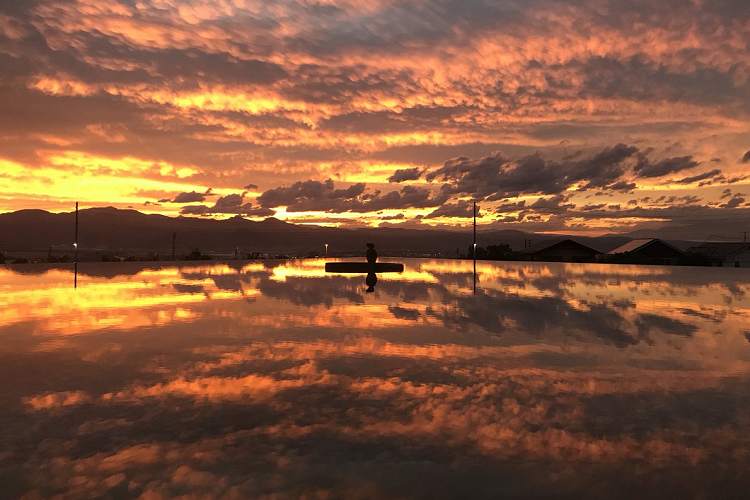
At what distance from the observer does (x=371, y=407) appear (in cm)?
640

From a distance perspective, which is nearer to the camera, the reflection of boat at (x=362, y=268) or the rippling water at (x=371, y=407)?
the rippling water at (x=371, y=407)

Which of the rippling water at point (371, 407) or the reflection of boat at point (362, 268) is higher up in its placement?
the reflection of boat at point (362, 268)

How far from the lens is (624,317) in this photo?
1472 cm

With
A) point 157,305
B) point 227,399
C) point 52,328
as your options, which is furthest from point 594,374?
point 157,305

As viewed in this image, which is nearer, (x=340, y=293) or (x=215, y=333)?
(x=215, y=333)

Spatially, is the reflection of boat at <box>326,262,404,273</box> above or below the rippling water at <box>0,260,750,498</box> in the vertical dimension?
above

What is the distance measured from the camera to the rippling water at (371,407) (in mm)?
4566

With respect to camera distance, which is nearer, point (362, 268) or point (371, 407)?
point (371, 407)

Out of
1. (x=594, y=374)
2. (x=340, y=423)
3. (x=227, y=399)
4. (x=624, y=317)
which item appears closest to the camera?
(x=340, y=423)

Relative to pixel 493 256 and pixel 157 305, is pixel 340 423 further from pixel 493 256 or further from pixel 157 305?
pixel 493 256

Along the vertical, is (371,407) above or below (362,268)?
below

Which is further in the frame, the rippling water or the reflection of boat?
the reflection of boat

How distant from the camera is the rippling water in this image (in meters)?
4.57

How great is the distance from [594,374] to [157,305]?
1235 cm
